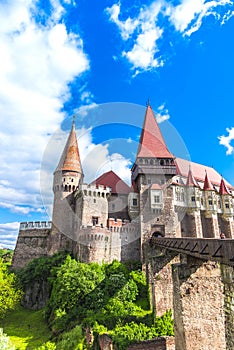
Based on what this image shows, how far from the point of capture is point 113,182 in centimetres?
3519

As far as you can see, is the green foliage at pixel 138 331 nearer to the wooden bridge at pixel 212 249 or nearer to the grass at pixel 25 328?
the wooden bridge at pixel 212 249

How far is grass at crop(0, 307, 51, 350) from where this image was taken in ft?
64.2

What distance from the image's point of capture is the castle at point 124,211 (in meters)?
28.2

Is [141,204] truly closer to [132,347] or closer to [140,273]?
[140,273]

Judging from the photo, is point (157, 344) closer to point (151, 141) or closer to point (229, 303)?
point (229, 303)

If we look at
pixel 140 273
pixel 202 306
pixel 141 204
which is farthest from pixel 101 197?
pixel 202 306

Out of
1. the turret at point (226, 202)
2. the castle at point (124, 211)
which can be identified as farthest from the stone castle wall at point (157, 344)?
the turret at point (226, 202)

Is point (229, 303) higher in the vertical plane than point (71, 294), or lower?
lower

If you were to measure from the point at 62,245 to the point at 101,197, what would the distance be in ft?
25.0

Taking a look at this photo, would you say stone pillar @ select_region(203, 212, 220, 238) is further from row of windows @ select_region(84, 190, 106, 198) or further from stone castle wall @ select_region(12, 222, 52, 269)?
stone castle wall @ select_region(12, 222, 52, 269)

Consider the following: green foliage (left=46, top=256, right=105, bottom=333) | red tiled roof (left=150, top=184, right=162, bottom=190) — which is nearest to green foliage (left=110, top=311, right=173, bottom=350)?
green foliage (left=46, top=256, right=105, bottom=333)

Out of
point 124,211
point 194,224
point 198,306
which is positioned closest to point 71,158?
point 124,211

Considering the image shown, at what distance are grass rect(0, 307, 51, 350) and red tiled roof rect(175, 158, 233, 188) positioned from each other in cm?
2708

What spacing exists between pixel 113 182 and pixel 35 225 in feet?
40.1
